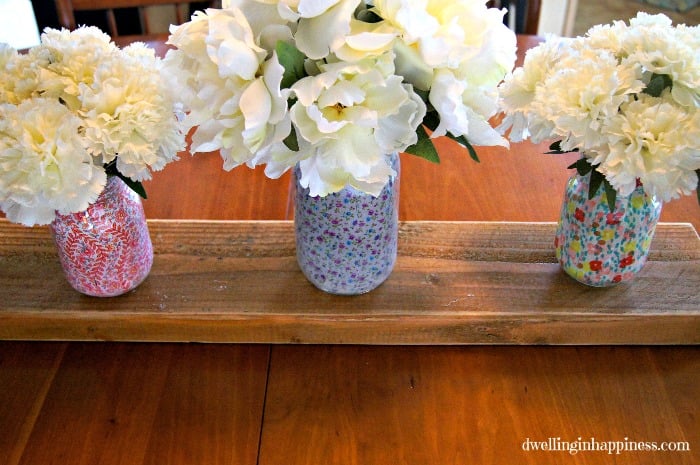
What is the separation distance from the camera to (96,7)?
1724mm

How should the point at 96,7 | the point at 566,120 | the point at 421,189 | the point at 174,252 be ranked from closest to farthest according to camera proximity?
1. the point at 566,120
2. the point at 174,252
3. the point at 421,189
4. the point at 96,7

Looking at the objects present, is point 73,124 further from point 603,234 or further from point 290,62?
point 603,234

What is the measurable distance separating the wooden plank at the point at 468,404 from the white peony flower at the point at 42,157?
36 centimetres

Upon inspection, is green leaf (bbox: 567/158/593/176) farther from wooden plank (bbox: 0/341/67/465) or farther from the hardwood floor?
wooden plank (bbox: 0/341/67/465)

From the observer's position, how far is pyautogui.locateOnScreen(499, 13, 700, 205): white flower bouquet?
75cm

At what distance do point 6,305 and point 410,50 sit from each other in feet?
2.17

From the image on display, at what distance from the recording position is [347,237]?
882mm

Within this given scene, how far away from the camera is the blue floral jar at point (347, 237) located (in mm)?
856

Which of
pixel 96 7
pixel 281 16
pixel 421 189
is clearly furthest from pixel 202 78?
pixel 96 7

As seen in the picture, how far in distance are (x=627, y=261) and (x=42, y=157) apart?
28.9 inches

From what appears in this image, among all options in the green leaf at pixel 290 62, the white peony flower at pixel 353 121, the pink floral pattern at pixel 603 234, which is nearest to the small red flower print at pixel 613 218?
the pink floral pattern at pixel 603 234

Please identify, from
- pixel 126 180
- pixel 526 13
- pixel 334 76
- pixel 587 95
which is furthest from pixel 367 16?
pixel 526 13

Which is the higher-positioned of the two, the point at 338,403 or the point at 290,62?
the point at 290,62

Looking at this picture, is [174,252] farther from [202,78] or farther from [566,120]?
[566,120]
